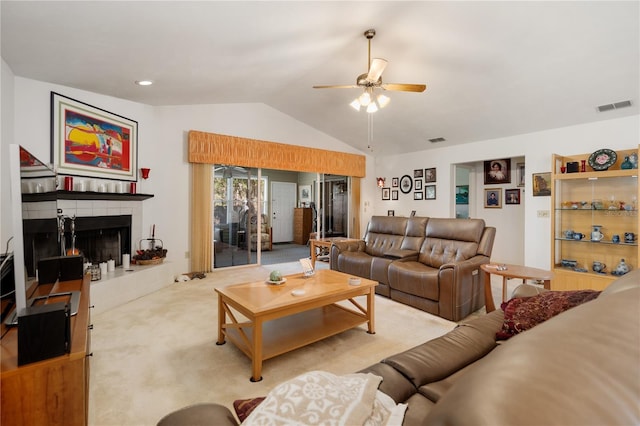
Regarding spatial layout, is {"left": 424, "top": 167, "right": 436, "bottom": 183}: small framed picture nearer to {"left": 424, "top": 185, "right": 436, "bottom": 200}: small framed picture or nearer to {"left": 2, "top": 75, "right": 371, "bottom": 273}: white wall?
{"left": 424, "top": 185, "right": 436, "bottom": 200}: small framed picture

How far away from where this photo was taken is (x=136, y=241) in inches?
165

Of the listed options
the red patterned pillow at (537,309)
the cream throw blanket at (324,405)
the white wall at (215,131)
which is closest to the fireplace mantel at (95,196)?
the white wall at (215,131)

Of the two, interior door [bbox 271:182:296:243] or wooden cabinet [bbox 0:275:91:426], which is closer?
wooden cabinet [bbox 0:275:91:426]

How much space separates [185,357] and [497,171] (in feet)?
20.3

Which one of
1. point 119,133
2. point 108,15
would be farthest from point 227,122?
point 108,15

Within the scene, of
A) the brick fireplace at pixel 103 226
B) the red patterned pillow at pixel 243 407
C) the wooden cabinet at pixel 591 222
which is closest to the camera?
the red patterned pillow at pixel 243 407

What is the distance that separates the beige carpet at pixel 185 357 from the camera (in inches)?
68.3

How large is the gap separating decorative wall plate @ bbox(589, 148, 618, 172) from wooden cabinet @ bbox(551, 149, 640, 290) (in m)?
0.08

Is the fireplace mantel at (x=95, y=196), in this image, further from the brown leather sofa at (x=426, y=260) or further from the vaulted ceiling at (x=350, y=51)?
the brown leather sofa at (x=426, y=260)

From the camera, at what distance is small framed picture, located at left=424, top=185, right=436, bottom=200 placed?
6089mm

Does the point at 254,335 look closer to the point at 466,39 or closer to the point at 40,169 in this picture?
the point at 40,169

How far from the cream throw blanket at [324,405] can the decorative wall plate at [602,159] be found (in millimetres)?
4593

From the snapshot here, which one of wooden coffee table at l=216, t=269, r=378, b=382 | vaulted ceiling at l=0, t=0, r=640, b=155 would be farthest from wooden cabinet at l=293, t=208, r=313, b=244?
wooden coffee table at l=216, t=269, r=378, b=382

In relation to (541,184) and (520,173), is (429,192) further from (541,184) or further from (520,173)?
(541,184)
